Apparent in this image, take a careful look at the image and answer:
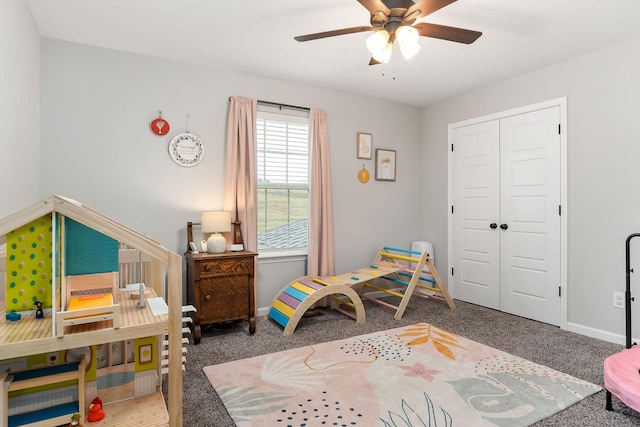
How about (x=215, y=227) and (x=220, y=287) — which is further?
(x=215, y=227)

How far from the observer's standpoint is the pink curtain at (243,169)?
3666mm

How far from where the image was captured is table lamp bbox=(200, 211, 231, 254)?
10.9 ft

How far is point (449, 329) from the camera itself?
3.49 m

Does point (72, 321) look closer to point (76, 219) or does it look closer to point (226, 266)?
point (76, 219)

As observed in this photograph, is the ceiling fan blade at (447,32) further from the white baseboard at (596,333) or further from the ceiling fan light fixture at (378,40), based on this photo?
the white baseboard at (596,333)

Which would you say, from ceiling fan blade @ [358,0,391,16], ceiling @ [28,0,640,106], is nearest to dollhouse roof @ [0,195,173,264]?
ceiling fan blade @ [358,0,391,16]

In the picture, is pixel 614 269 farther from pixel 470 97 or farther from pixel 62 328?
pixel 62 328

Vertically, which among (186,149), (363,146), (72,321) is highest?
(363,146)

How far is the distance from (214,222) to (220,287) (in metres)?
0.59

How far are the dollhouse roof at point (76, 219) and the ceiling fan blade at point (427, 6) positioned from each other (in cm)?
183

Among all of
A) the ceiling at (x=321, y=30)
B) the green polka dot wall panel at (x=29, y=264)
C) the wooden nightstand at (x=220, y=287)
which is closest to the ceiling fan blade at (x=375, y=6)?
the ceiling at (x=321, y=30)

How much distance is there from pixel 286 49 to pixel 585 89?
2.78 metres

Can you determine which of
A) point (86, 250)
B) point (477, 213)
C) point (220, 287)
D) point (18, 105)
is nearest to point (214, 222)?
point (220, 287)

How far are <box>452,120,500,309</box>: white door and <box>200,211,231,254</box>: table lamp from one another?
288 cm
